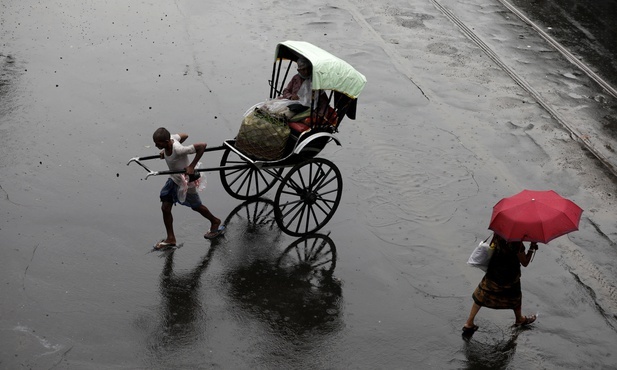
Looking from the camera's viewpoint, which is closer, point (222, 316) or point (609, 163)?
point (222, 316)

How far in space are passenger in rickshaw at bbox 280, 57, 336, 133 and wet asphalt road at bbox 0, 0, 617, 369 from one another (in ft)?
4.54

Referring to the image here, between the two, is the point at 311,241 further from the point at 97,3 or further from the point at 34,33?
the point at 97,3

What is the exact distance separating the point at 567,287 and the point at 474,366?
6.21 ft

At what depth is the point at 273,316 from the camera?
7.91 m

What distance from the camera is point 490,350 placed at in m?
7.76

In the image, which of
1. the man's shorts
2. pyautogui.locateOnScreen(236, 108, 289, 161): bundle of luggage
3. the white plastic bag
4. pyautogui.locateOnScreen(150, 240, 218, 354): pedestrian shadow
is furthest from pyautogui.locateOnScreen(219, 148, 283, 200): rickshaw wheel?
the white plastic bag

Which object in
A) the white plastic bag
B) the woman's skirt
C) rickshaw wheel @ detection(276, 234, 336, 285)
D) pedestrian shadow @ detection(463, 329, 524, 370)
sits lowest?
rickshaw wheel @ detection(276, 234, 336, 285)

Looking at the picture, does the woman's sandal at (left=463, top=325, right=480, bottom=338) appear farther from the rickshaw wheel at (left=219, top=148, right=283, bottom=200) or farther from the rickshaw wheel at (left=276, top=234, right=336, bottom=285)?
the rickshaw wheel at (left=219, top=148, right=283, bottom=200)

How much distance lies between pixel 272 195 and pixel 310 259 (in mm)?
1337

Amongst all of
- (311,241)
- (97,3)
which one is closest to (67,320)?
(311,241)

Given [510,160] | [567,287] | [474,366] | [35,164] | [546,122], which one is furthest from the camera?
[546,122]

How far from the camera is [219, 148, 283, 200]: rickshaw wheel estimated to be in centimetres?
930

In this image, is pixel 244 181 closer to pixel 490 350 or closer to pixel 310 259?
pixel 310 259

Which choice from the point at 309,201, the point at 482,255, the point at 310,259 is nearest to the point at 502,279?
the point at 482,255
